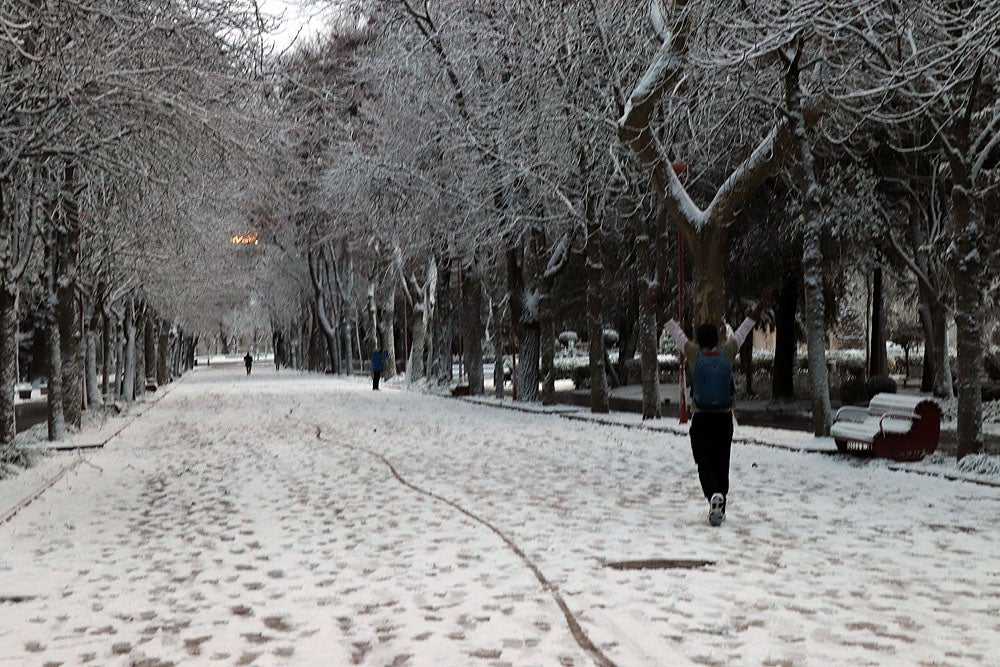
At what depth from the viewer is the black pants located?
991 centimetres

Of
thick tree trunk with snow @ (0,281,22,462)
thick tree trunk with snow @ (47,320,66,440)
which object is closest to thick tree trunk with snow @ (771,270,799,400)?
thick tree trunk with snow @ (47,320,66,440)

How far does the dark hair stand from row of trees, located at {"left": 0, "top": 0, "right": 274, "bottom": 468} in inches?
208

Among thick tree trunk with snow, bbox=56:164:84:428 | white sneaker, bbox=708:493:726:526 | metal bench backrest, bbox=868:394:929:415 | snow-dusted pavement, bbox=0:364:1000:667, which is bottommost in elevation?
snow-dusted pavement, bbox=0:364:1000:667

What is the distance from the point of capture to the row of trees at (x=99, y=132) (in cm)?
1094

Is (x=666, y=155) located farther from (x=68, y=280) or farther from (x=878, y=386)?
(x=878, y=386)

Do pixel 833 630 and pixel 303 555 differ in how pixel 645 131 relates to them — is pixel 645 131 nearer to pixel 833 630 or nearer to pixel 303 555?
pixel 303 555

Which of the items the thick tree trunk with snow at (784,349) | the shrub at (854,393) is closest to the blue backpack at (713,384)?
the shrub at (854,393)

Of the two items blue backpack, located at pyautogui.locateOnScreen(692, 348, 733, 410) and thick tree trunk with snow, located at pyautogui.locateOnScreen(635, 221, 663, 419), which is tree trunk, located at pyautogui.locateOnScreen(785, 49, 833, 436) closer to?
thick tree trunk with snow, located at pyautogui.locateOnScreen(635, 221, 663, 419)

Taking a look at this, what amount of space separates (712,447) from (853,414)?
7490 mm

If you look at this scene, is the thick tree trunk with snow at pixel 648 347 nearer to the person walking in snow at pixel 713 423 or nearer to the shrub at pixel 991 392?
the shrub at pixel 991 392

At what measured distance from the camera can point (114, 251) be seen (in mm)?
27109

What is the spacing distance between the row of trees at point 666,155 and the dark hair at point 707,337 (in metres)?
3.16

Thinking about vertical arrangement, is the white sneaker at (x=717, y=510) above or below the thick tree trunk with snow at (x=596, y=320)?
below

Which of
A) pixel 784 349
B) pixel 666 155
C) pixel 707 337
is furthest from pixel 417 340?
pixel 707 337
